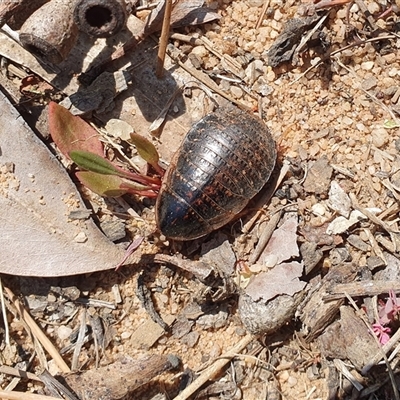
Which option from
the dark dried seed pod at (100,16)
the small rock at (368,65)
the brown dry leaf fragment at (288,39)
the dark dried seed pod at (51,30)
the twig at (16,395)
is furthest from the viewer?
the small rock at (368,65)

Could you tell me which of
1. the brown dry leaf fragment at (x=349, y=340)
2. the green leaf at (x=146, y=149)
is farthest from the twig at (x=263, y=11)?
the brown dry leaf fragment at (x=349, y=340)

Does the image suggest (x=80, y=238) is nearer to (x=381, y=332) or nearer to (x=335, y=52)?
(x=381, y=332)

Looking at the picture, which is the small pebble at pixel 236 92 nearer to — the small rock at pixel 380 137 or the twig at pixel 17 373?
the small rock at pixel 380 137

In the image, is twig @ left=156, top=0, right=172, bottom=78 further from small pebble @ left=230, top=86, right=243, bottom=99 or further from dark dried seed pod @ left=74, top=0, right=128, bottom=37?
small pebble @ left=230, top=86, right=243, bottom=99

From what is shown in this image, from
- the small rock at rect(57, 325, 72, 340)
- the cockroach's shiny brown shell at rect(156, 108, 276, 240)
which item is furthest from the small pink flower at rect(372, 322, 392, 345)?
the small rock at rect(57, 325, 72, 340)

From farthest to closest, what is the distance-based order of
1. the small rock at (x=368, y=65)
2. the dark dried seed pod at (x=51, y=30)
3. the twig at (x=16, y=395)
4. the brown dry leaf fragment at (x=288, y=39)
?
the small rock at (x=368, y=65) → the brown dry leaf fragment at (x=288, y=39) → the twig at (x=16, y=395) → the dark dried seed pod at (x=51, y=30)

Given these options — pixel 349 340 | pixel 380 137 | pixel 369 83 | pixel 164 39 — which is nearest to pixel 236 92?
pixel 164 39
